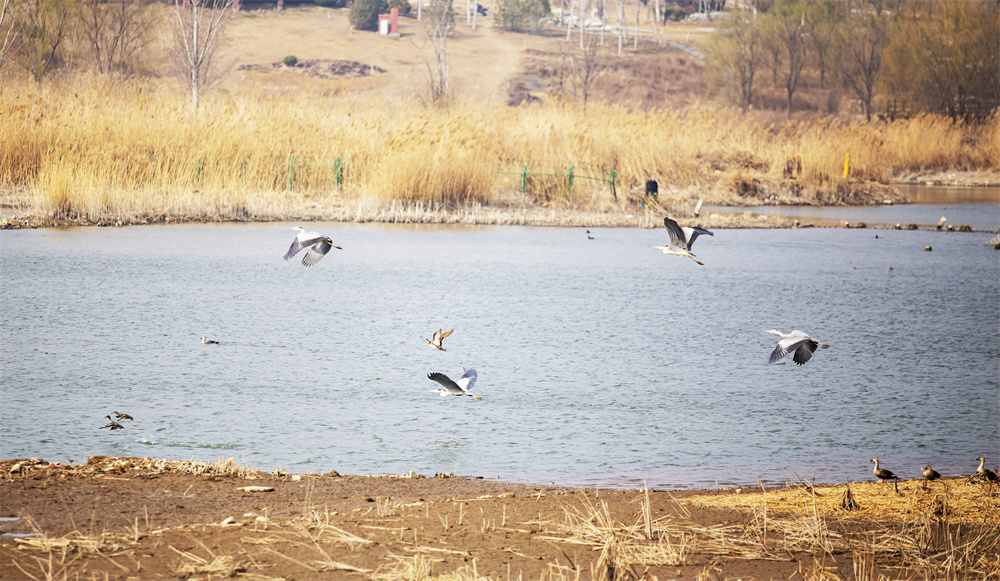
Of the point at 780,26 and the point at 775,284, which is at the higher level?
the point at 780,26

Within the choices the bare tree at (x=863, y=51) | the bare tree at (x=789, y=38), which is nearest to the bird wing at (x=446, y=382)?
the bare tree at (x=863, y=51)

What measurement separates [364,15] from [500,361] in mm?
80028

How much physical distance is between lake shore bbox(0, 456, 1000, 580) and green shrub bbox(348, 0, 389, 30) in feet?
272

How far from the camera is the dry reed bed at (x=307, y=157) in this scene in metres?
21.4

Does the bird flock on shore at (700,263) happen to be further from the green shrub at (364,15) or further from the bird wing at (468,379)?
the green shrub at (364,15)

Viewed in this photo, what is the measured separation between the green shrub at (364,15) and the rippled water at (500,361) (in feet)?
230

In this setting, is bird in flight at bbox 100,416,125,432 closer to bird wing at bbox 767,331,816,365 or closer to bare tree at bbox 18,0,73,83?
bird wing at bbox 767,331,816,365

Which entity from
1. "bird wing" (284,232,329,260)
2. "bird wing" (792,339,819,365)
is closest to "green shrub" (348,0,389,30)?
"bird wing" (284,232,329,260)

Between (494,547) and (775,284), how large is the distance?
1213cm

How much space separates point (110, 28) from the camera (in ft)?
159

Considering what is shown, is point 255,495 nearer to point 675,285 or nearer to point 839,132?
point 675,285

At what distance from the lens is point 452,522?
510 centimetres

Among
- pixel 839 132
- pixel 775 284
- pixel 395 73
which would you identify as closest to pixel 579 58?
pixel 395 73

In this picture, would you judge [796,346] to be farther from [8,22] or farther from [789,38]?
[789,38]
